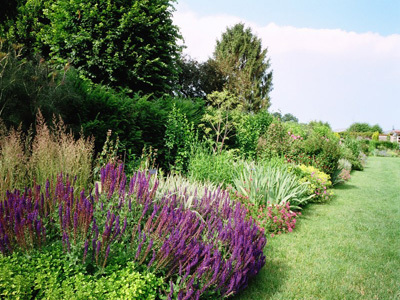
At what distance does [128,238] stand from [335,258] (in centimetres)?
304

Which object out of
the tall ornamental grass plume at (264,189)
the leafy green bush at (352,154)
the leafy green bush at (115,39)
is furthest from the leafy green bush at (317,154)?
the leafy green bush at (115,39)

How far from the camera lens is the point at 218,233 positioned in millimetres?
2965

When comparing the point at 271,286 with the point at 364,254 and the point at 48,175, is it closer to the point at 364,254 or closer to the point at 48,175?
the point at 364,254

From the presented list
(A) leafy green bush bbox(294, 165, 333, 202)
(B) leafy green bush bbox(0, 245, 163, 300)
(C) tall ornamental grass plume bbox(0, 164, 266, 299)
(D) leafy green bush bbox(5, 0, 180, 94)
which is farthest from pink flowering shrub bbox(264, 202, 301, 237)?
(D) leafy green bush bbox(5, 0, 180, 94)

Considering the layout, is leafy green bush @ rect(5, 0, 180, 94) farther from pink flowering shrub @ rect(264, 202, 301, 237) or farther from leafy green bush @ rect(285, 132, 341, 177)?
pink flowering shrub @ rect(264, 202, 301, 237)

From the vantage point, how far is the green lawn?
326 cm

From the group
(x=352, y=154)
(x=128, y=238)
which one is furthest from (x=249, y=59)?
(x=128, y=238)

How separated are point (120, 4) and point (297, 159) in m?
8.52

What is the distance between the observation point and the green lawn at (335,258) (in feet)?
10.7

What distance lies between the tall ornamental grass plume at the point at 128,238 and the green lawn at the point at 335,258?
541 millimetres

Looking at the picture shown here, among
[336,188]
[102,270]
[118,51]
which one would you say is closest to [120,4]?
[118,51]

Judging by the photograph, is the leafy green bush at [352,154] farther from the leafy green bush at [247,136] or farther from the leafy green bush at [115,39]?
the leafy green bush at [115,39]

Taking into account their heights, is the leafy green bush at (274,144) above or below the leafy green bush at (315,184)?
above

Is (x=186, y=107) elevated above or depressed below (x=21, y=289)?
above
